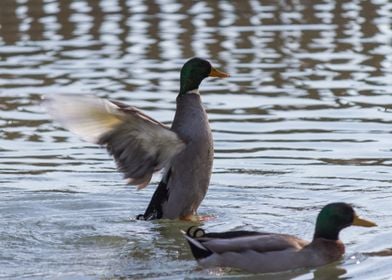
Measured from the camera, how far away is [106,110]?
31.8 feet

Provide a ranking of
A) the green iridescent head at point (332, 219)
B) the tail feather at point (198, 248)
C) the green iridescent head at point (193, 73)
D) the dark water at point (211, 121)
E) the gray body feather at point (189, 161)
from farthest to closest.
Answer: the green iridescent head at point (193, 73), the gray body feather at point (189, 161), the dark water at point (211, 121), the green iridescent head at point (332, 219), the tail feather at point (198, 248)

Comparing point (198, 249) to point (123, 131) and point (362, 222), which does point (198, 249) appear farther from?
point (123, 131)

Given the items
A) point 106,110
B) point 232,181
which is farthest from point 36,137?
point 106,110

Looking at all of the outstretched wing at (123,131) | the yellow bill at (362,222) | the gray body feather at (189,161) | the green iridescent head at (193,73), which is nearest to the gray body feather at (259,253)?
the yellow bill at (362,222)

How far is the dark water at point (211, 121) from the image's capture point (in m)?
9.70

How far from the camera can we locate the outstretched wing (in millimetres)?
9703

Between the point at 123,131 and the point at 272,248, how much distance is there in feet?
5.16

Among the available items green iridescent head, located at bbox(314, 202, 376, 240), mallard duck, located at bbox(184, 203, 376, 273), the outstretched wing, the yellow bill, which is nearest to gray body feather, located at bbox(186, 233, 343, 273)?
mallard duck, located at bbox(184, 203, 376, 273)

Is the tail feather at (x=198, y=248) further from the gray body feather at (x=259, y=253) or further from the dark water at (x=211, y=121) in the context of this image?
the dark water at (x=211, y=121)

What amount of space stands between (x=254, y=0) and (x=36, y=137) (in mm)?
7475

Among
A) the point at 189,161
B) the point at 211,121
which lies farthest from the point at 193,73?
the point at 211,121

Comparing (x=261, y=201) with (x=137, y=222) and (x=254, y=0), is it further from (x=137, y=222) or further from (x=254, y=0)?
(x=254, y=0)

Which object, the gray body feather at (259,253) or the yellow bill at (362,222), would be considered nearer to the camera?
the gray body feather at (259,253)

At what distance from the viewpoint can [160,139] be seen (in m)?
10.0
